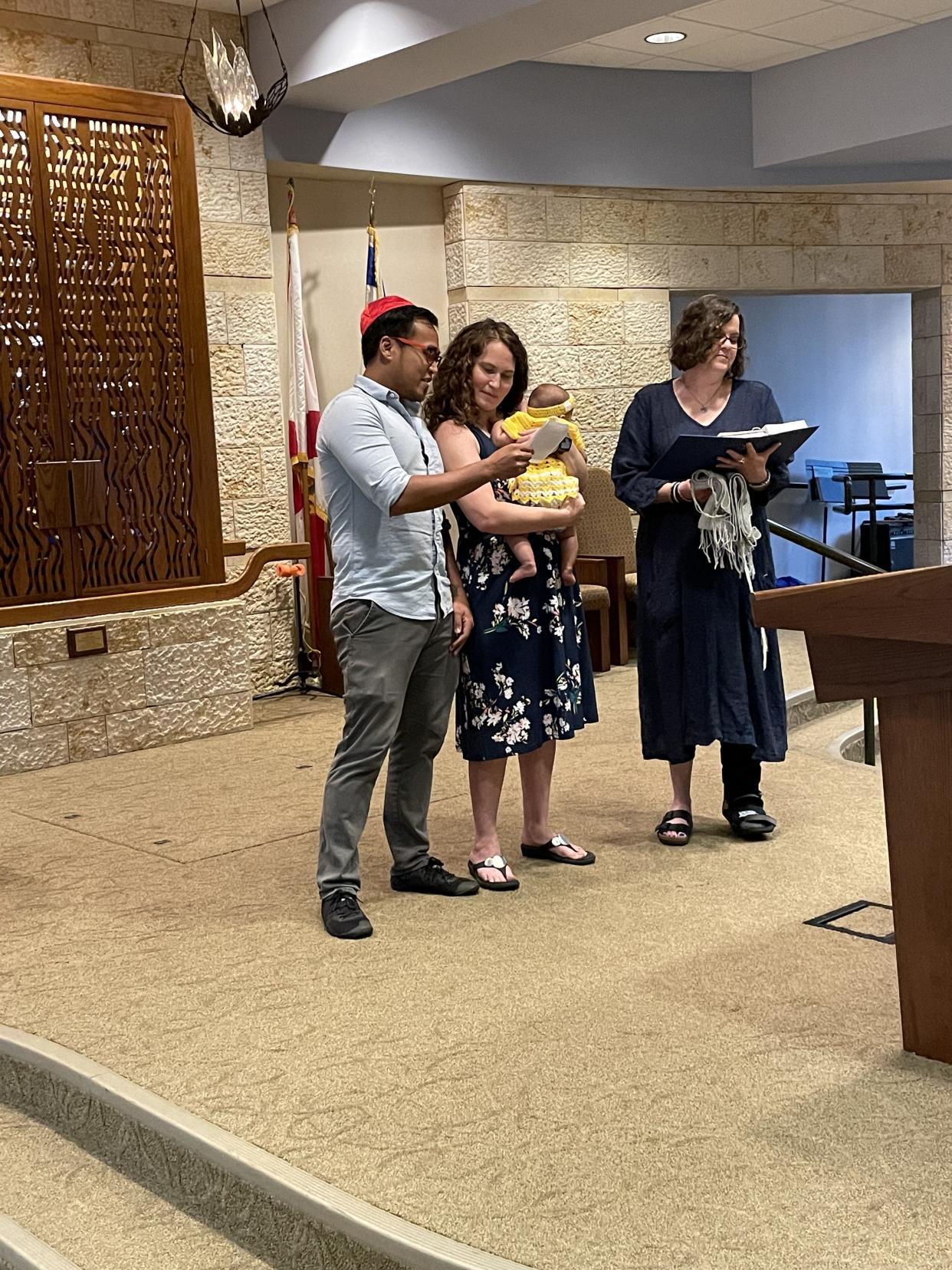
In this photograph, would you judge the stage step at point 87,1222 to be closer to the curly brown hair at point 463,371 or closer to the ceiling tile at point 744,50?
the curly brown hair at point 463,371

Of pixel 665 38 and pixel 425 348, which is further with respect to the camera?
pixel 665 38

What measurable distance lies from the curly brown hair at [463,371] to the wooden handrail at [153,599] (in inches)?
100

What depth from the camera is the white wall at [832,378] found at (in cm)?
1132

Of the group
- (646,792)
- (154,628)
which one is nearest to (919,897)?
(646,792)

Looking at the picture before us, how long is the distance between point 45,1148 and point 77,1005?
14.4 inches

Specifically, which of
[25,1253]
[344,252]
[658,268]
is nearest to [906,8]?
[658,268]

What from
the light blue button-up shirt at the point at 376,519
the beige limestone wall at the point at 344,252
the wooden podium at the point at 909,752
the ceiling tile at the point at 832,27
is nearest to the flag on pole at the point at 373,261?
the beige limestone wall at the point at 344,252

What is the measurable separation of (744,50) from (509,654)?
5.23 metres

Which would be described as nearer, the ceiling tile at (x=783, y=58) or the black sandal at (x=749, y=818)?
the black sandal at (x=749, y=818)

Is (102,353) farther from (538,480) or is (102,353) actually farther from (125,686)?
(538,480)

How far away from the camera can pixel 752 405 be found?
400 centimetres

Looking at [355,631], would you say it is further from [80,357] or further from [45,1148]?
[80,357]

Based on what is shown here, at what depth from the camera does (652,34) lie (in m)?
7.01

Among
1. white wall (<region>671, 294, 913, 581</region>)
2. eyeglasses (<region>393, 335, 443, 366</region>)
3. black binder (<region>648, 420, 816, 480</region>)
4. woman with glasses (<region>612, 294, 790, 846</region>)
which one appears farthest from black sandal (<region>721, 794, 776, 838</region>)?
white wall (<region>671, 294, 913, 581</region>)
